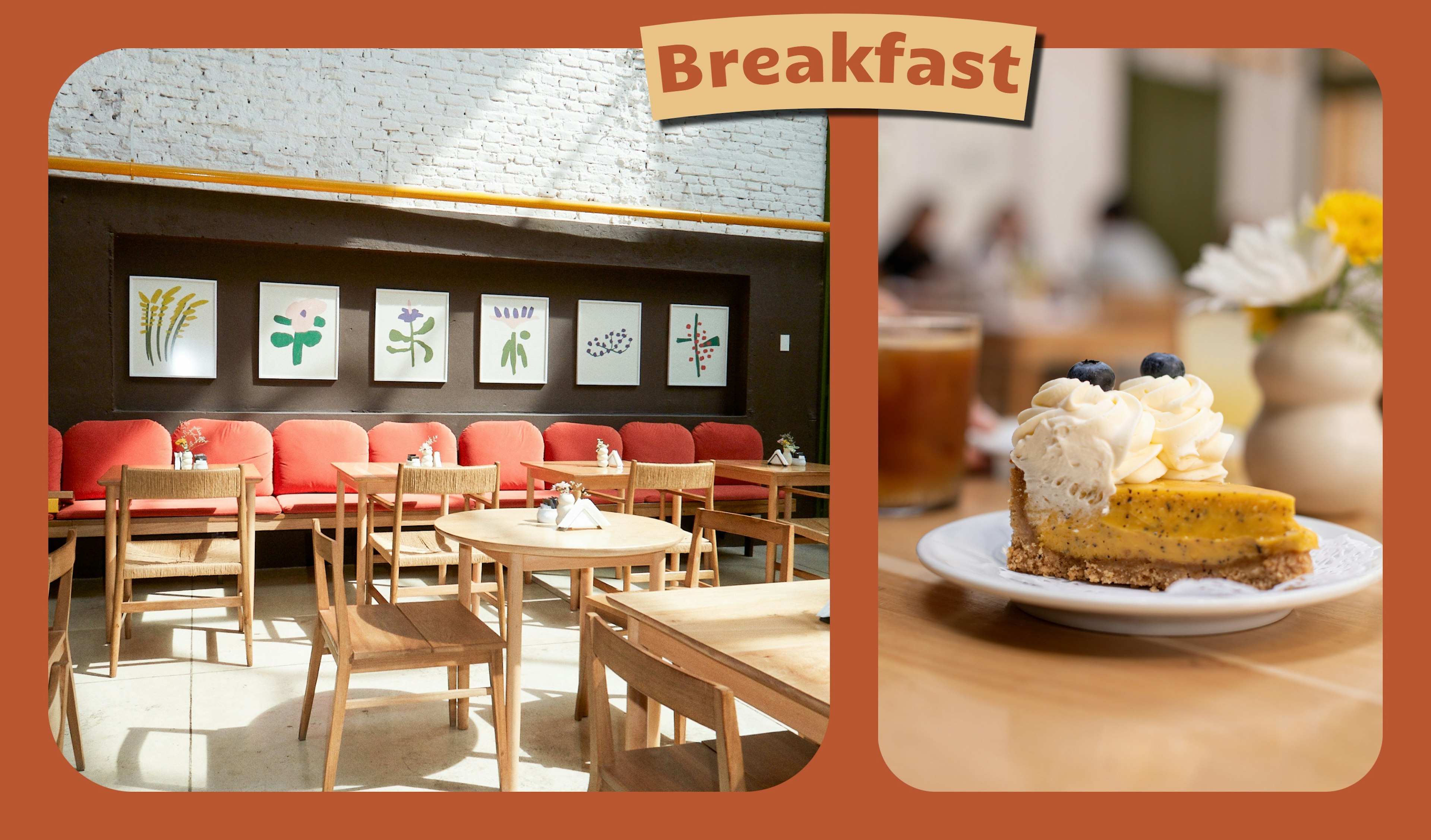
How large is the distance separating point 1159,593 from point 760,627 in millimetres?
832

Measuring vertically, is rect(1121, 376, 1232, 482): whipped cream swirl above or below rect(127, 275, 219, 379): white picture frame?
below

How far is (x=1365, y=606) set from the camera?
1.44 m

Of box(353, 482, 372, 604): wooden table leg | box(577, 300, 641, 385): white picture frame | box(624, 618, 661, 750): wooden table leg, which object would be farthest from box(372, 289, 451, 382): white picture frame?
box(624, 618, 661, 750): wooden table leg

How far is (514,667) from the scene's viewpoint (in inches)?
109

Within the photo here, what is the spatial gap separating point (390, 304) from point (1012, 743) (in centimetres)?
588

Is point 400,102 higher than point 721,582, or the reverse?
point 400,102

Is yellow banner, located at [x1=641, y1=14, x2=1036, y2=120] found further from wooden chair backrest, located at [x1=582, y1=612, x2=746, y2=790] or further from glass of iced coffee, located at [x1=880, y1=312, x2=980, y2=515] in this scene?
wooden chair backrest, located at [x1=582, y1=612, x2=746, y2=790]

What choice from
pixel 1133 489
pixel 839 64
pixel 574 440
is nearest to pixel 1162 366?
pixel 1133 489

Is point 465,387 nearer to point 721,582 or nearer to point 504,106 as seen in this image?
point 504,106

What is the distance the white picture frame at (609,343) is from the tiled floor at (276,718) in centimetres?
271

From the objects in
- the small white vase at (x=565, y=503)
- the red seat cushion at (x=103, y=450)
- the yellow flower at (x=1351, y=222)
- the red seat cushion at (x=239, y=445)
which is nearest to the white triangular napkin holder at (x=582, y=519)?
the small white vase at (x=565, y=503)

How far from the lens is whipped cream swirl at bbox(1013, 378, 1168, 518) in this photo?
1398 millimetres

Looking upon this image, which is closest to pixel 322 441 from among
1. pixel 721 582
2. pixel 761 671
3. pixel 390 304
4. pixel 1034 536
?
pixel 390 304

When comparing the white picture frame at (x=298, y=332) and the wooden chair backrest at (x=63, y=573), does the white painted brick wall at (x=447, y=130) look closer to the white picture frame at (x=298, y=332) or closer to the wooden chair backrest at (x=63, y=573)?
the white picture frame at (x=298, y=332)
